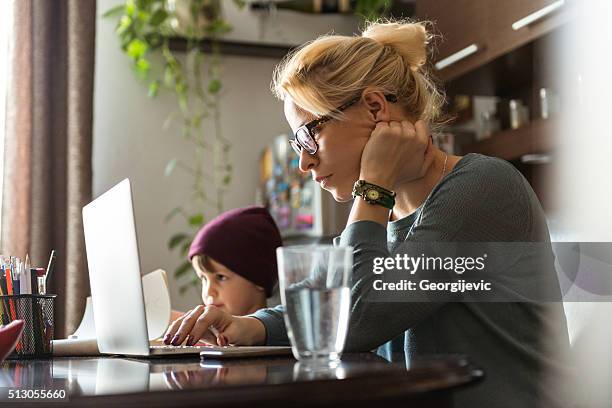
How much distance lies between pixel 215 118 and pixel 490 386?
91.5 inches

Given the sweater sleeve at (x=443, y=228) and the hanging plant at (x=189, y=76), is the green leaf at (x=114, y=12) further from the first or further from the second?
the sweater sleeve at (x=443, y=228)

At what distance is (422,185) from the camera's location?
126 cm

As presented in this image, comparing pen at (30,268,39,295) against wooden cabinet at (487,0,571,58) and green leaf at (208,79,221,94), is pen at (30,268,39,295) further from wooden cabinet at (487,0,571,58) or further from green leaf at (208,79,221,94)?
green leaf at (208,79,221,94)

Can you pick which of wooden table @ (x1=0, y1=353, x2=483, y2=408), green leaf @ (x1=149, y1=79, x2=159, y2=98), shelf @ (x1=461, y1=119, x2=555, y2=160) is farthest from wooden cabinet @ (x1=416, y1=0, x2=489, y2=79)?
wooden table @ (x1=0, y1=353, x2=483, y2=408)

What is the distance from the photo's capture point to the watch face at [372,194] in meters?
1.08

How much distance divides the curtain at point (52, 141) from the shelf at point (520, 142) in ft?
4.36

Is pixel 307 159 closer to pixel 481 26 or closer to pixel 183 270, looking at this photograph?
pixel 481 26

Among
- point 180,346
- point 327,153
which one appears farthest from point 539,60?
point 180,346

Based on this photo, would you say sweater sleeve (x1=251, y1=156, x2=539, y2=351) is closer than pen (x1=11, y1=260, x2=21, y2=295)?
Yes

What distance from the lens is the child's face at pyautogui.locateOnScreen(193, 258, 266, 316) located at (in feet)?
6.66

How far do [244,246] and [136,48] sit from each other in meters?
1.26

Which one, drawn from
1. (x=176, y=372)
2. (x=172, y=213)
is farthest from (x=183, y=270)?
(x=176, y=372)

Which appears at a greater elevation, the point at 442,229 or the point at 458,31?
the point at 458,31

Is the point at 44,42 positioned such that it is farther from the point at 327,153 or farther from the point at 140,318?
the point at 140,318
